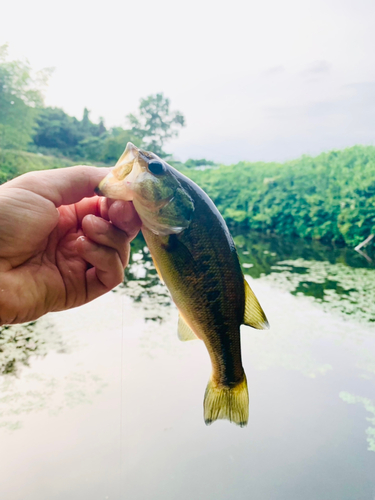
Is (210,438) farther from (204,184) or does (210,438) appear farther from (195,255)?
(204,184)

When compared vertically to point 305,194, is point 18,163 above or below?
above

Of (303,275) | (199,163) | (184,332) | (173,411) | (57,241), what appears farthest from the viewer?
(199,163)

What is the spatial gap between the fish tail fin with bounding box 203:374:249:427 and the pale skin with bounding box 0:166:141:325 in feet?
2.18

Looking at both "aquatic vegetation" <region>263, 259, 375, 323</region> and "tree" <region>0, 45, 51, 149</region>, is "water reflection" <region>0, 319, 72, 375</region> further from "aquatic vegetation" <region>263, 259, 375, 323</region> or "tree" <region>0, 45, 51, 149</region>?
"tree" <region>0, 45, 51, 149</region>

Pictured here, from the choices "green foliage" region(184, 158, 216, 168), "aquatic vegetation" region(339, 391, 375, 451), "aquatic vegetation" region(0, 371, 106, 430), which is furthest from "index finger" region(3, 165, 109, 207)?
"green foliage" region(184, 158, 216, 168)

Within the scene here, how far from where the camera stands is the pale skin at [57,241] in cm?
149

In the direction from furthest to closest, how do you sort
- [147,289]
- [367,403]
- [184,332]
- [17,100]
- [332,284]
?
[17,100]
[332,284]
[147,289]
[367,403]
[184,332]

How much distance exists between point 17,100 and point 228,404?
15.9 m

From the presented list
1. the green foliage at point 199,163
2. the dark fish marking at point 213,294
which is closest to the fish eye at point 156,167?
the dark fish marking at point 213,294

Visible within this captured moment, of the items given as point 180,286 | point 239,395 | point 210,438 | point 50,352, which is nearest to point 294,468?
point 210,438

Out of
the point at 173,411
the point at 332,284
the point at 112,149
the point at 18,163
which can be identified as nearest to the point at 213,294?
the point at 173,411

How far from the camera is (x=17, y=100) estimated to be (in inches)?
573

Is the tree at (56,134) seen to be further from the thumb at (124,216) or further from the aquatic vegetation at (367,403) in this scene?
the thumb at (124,216)

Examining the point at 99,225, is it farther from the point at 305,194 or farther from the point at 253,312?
the point at 305,194
